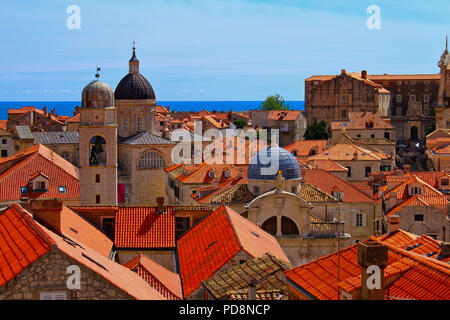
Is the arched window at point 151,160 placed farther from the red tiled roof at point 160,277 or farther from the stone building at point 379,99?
the stone building at point 379,99

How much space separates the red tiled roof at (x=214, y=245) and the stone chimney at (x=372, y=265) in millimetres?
9622

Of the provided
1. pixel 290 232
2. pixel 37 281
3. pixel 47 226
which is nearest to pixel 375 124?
pixel 290 232

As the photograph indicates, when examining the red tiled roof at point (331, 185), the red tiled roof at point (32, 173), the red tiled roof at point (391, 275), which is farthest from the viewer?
the red tiled roof at point (331, 185)

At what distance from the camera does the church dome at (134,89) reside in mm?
67000

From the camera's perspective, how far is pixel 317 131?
110m

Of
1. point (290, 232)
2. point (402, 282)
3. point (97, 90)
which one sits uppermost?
→ point (97, 90)

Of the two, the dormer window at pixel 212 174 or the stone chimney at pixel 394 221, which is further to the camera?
the dormer window at pixel 212 174

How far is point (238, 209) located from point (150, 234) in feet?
36.0

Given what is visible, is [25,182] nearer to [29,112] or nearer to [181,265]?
[181,265]

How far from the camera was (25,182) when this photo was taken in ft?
160

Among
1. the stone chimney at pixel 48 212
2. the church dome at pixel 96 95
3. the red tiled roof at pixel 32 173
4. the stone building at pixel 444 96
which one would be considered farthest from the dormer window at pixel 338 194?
the stone building at pixel 444 96

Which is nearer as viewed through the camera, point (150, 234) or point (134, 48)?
Result: point (150, 234)

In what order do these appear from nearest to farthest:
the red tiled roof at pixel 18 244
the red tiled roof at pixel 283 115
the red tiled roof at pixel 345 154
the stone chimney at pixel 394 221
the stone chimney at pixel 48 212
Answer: the red tiled roof at pixel 18 244, the stone chimney at pixel 48 212, the stone chimney at pixel 394 221, the red tiled roof at pixel 345 154, the red tiled roof at pixel 283 115

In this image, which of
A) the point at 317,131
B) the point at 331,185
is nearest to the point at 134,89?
the point at 331,185
